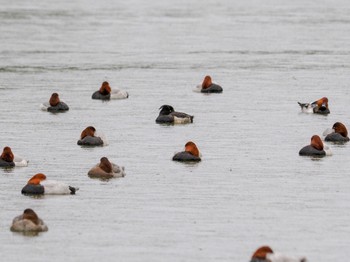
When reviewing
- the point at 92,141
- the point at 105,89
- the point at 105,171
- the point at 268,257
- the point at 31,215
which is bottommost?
the point at 268,257

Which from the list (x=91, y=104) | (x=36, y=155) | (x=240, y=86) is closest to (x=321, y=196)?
(x=36, y=155)

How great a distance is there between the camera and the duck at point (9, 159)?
32.9 m

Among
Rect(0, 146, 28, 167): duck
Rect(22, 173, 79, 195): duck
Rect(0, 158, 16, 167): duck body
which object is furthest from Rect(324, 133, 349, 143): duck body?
Rect(22, 173, 79, 195): duck

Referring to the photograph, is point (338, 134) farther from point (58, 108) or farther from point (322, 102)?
point (58, 108)

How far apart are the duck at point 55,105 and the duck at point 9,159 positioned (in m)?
10.6

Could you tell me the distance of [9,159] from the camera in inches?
1307

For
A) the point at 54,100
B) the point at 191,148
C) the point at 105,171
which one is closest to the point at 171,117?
the point at 54,100

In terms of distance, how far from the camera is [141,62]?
204 feet

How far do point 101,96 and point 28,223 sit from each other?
74.9 feet

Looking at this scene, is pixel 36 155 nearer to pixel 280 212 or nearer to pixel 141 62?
pixel 280 212

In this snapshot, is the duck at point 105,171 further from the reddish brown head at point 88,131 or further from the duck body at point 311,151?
the duck body at point 311,151

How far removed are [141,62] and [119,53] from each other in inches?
210

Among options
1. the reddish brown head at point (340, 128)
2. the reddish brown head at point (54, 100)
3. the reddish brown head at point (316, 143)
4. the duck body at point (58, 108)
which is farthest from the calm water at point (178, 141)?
the reddish brown head at point (340, 128)

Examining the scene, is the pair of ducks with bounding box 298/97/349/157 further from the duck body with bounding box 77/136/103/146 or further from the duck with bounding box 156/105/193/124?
the duck body with bounding box 77/136/103/146
